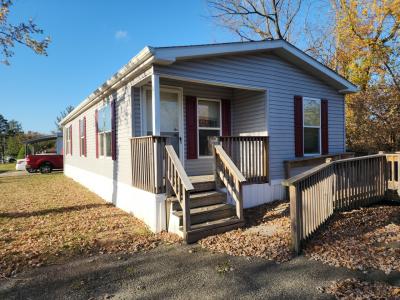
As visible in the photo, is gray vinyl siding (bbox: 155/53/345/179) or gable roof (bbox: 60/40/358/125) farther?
gray vinyl siding (bbox: 155/53/345/179)

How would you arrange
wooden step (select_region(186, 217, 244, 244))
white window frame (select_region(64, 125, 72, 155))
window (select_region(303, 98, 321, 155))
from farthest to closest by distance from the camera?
1. white window frame (select_region(64, 125, 72, 155))
2. window (select_region(303, 98, 321, 155))
3. wooden step (select_region(186, 217, 244, 244))

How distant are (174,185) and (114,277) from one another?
194cm

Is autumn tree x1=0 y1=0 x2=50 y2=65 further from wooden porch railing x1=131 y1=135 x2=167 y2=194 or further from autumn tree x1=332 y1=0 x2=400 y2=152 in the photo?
autumn tree x1=332 y1=0 x2=400 y2=152

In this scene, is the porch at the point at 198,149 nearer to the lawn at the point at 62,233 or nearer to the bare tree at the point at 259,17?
the lawn at the point at 62,233

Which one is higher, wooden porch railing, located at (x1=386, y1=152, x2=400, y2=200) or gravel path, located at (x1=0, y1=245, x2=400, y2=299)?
wooden porch railing, located at (x1=386, y1=152, x2=400, y2=200)

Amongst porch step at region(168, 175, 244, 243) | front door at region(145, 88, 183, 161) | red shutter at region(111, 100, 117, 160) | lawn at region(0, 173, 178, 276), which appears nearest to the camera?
lawn at region(0, 173, 178, 276)

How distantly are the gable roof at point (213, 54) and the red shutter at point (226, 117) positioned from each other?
182 cm

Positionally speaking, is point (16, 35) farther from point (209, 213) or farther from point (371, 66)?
point (371, 66)

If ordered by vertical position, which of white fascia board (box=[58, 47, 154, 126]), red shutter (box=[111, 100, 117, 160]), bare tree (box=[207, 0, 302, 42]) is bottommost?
red shutter (box=[111, 100, 117, 160])

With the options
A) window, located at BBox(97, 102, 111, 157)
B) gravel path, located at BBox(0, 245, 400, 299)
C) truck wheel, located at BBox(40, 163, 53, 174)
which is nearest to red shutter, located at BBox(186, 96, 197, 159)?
window, located at BBox(97, 102, 111, 157)

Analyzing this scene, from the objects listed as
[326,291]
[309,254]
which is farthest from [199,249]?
[326,291]

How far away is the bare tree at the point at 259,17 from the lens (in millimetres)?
18422

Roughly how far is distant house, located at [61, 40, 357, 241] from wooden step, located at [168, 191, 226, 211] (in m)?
0.02

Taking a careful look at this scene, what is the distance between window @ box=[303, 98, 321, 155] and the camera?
8.19 meters
